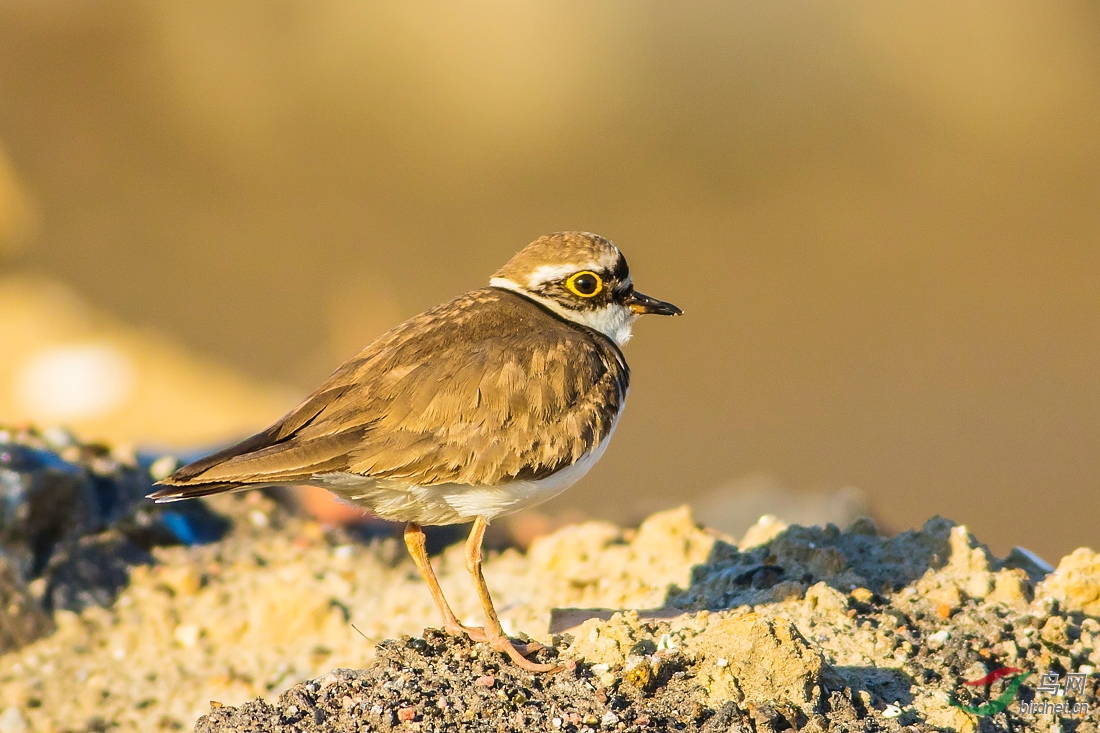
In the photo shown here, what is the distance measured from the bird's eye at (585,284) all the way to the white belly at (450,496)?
0.99 metres

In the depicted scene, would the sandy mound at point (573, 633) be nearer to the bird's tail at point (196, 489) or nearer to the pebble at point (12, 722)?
the pebble at point (12, 722)

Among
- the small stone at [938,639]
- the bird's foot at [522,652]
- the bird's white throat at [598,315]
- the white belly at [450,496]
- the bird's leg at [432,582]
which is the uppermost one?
the bird's white throat at [598,315]

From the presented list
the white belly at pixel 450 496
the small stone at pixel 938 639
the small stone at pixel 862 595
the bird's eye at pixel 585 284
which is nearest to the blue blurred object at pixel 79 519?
the white belly at pixel 450 496

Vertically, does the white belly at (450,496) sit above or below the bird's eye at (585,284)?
below

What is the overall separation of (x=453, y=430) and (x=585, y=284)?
48.9 inches

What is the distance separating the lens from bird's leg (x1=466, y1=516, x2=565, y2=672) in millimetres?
4363

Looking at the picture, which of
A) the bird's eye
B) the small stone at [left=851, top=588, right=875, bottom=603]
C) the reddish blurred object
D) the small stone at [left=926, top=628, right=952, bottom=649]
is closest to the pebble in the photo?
the reddish blurred object

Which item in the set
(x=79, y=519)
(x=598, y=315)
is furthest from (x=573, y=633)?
(x=79, y=519)

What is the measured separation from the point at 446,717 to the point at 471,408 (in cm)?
126

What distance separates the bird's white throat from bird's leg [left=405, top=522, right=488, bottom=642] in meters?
1.24

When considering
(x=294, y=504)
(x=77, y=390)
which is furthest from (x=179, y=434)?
(x=294, y=504)

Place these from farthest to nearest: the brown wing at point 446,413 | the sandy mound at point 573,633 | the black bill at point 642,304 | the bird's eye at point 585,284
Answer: the black bill at point 642,304, the bird's eye at point 585,284, the brown wing at point 446,413, the sandy mound at point 573,633

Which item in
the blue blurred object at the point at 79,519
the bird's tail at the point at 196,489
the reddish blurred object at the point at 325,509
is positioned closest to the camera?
the bird's tail at the point at 196,489

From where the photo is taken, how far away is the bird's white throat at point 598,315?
5.56m
